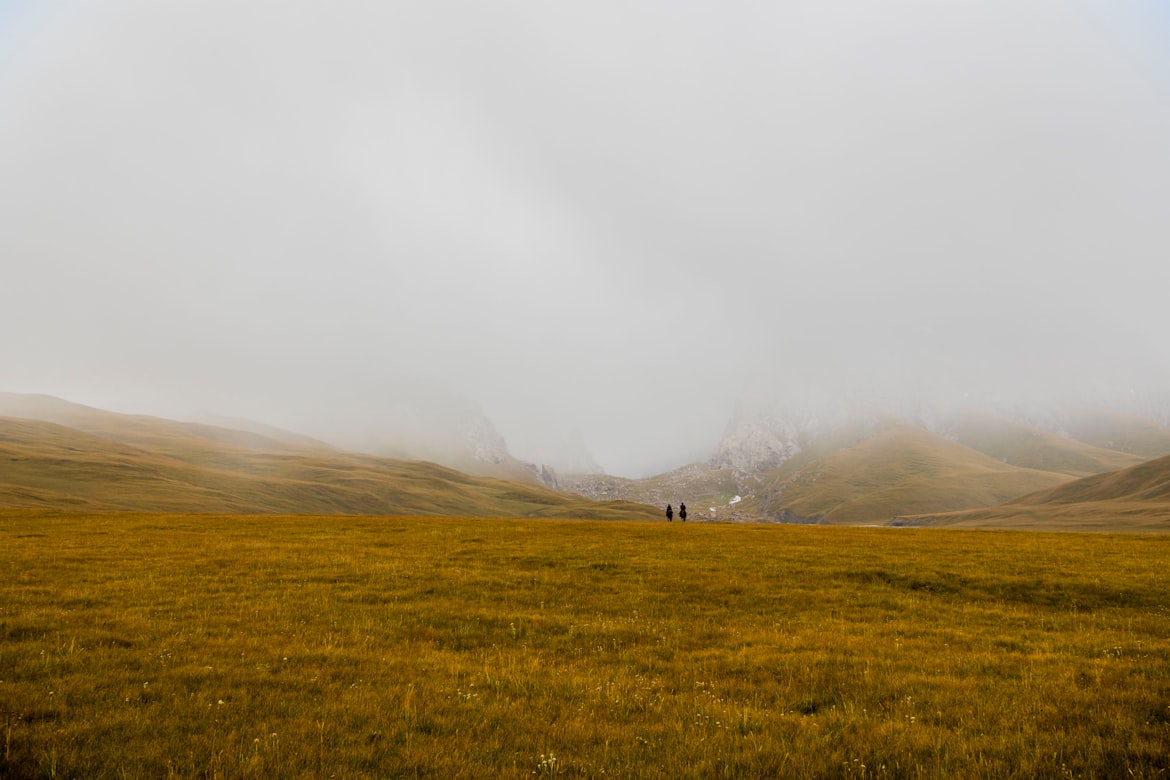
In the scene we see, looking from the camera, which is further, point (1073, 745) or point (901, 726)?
point (901, 726)

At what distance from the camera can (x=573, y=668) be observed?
594 inches

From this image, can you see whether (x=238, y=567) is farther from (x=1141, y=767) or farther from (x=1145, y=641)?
(x=1145, y=641)

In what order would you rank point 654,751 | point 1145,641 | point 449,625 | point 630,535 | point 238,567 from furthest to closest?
point 630,535
point 238,567
point 449,625
point 1145,641
point 654,751

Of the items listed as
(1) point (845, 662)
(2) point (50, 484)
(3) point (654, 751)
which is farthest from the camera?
(2) point (50, 484)

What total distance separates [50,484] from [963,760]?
239 m

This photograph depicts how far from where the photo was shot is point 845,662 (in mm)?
16016

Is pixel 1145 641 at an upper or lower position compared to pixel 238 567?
upper

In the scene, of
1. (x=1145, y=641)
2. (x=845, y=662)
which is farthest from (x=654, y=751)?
(x=1145, y=641)

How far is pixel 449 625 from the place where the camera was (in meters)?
20.1

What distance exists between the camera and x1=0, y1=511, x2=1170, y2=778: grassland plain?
9.48 m

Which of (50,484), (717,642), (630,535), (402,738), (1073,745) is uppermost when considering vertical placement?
(1073,745)

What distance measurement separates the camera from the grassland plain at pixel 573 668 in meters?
9.48

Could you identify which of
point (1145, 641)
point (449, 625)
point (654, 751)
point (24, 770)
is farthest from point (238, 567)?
point (1145, 641)

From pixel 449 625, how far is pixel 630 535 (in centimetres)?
3451
